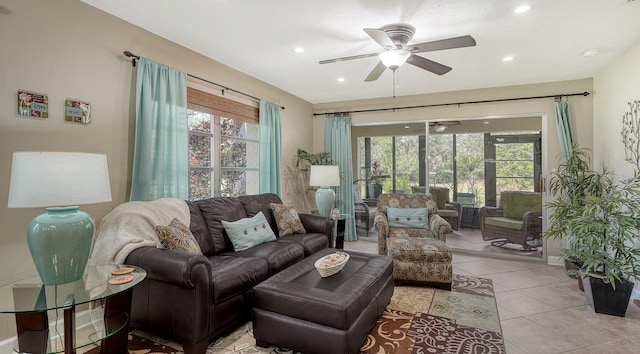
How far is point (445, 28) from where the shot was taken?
9.05ft

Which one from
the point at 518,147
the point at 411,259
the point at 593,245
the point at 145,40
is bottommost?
the point at 411,259

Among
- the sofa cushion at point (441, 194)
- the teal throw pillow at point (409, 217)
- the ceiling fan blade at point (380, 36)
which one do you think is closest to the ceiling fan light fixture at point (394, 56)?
the ceiling fan blade at point (380, 36)

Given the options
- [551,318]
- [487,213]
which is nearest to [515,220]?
[487,213]

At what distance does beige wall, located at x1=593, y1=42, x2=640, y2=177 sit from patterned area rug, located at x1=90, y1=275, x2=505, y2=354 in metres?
2.22

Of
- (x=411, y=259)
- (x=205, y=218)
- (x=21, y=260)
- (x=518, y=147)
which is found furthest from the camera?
(x=518, y=147)

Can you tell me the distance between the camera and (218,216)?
10.4ft

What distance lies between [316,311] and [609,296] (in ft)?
8.85

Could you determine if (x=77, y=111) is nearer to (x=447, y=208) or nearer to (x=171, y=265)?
(x=171, y=265)

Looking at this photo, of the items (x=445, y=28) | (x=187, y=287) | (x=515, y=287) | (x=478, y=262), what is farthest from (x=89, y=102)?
(x=478, y=262)

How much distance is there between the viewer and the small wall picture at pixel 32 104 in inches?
81.3

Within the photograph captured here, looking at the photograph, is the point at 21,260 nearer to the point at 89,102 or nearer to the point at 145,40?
the point at 89,102

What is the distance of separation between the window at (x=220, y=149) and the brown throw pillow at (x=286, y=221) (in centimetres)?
71

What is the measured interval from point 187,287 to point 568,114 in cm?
499

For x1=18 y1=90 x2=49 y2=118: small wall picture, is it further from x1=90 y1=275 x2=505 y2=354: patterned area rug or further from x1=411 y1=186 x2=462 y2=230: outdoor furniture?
x1=411 y1=186 x2=462 y2=230: outdoor furniture
